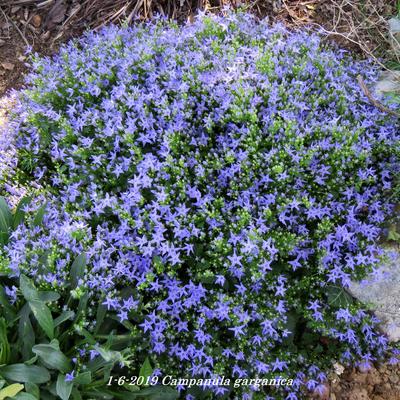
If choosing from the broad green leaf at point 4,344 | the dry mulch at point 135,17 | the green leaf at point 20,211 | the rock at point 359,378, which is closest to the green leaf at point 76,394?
the broad green leaf at point 4,344

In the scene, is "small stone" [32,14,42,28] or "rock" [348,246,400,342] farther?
"small stone" [32,14,42,28]

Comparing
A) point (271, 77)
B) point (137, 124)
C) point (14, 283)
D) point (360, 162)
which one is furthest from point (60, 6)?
point (360, 162)

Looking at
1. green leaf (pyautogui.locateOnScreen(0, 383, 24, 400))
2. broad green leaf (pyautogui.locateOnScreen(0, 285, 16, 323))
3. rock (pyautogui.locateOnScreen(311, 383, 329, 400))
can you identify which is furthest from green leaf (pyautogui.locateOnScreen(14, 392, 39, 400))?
rock (pyautogui.locateOnScreen(311, 383, 329, 400))

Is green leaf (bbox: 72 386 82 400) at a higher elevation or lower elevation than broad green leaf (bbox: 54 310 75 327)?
lower

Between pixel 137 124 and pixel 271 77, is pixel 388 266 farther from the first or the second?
pixel 137 124

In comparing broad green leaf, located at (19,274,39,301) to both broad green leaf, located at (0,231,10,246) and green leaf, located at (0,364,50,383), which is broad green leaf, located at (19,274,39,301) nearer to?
green leaf, located at (0,364,50,383)

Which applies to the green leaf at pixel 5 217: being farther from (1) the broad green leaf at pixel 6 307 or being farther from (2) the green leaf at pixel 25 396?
(2) the green leaf at pixel 25 396
